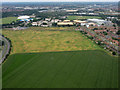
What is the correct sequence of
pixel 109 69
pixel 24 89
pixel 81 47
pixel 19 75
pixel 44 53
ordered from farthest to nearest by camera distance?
pixel 81 47 → pixel 44 53 → pixel 109 69 → pixel 19 75 → pixel 24 89

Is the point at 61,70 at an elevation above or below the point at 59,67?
below

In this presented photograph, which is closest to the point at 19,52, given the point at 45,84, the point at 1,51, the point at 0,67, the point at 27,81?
the point at 1,51

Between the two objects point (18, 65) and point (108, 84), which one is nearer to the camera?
point (108, 84)

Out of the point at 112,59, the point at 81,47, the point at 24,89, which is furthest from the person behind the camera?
the point at 81,47

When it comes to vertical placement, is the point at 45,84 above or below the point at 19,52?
below

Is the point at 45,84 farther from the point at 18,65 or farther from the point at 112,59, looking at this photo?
the point at 112,59

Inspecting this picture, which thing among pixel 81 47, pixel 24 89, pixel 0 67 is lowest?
pixel 24 89

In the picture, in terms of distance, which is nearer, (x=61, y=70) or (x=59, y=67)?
(x=61, y=70)
